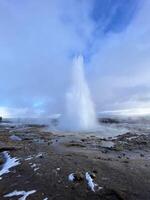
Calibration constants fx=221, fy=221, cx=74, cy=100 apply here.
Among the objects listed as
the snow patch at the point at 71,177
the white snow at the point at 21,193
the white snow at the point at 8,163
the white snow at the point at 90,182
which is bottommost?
the white snow at the point at 21,193

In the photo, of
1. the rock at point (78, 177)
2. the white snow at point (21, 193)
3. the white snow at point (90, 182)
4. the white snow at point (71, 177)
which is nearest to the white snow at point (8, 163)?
the white snow at point (21, 193)

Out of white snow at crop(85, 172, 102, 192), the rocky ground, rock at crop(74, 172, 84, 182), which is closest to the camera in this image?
the rocky ground

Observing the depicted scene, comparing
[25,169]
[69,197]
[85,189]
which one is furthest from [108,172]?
[25,169]

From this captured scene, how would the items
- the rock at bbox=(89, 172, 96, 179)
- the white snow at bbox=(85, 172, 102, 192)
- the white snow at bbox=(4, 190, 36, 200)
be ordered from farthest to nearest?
the rock at bbox=(89, 172, 96, 179), the white snow at bbox=(85, 172, 102, 192), the white snow at bbox=(4, 190, 36, 200)

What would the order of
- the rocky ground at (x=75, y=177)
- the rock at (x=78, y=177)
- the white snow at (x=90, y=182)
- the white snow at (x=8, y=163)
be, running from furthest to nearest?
the white snow at (x=8, y=163) < the rock at (x=78, y=177) < the white snow at (x=90, y=182) < the rocky ground at (x=75, y=177)

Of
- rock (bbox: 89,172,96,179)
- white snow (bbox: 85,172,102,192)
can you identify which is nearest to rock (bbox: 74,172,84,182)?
white snow (bbox: 85,172,102,192)

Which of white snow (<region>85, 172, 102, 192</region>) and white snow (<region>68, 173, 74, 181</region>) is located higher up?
white snow (<region>68, 173, 74, 181</region>)

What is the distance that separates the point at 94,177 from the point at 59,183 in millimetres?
1735

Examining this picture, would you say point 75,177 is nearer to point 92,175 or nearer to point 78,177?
point 78,177

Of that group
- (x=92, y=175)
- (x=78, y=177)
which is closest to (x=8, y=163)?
(x=78, y=177)

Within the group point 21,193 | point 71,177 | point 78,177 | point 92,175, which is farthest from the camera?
point 92,175

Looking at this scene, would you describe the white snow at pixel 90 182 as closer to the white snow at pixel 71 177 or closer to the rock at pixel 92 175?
the rock at pixel 92 175

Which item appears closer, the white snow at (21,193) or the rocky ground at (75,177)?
the rocky ground at (75,177)

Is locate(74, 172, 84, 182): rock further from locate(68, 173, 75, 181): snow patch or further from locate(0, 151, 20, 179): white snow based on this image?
locate(0, 151, 20, 179): white snow
